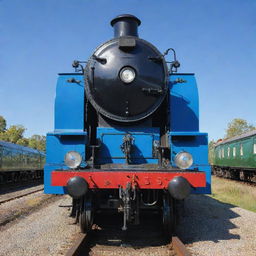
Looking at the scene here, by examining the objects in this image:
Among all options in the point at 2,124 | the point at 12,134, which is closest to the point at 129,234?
the point at 12,134

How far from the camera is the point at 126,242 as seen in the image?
196 inches

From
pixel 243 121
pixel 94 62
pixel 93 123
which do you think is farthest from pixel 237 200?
pixel 243 121

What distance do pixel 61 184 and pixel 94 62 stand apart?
2.23 m

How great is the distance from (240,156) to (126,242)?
48.7 feet

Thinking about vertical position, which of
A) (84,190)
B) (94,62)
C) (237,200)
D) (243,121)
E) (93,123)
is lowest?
(237,200)

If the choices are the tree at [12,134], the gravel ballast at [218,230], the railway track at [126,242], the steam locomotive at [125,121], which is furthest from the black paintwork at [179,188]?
the tree at [12,134]

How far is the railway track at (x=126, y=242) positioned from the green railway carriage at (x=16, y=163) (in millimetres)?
12224

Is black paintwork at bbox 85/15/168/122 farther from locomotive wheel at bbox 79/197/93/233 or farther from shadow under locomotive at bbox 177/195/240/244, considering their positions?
shadow under locomotive at bbox 177/195/240/244

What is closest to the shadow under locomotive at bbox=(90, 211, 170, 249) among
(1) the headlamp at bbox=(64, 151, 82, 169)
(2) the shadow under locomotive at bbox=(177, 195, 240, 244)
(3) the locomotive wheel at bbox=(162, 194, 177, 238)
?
(3) the locomotive wheel at bbox=(162, 194, 177, 238)

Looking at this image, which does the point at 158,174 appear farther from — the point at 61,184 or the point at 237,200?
the point at 237,200

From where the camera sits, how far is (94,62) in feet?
18.1

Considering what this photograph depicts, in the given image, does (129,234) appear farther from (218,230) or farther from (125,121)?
(125,121)

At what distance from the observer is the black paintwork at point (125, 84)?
17.6 ft

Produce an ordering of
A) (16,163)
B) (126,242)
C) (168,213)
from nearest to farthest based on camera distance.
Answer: (168,213) < (126,242) < (16,163)
